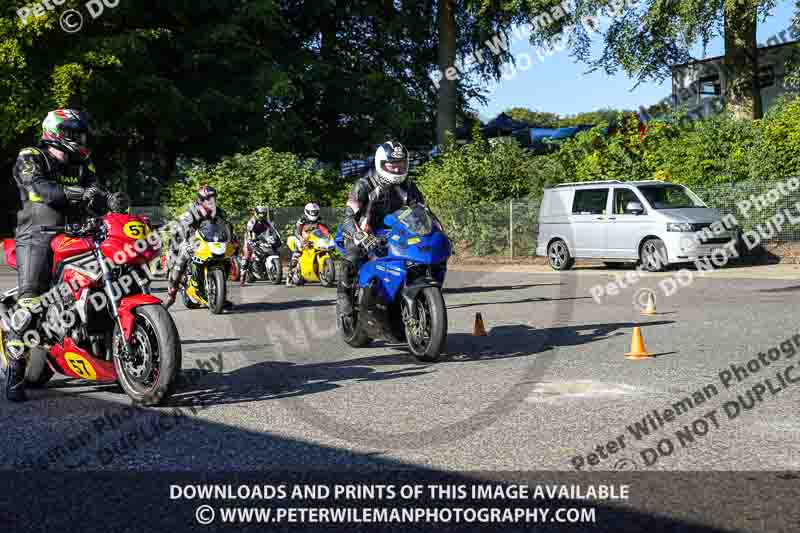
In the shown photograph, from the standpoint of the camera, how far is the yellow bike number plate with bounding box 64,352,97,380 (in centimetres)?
755

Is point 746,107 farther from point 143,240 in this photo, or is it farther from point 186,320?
point 143,240

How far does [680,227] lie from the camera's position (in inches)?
862

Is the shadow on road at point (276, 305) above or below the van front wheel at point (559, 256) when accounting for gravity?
below

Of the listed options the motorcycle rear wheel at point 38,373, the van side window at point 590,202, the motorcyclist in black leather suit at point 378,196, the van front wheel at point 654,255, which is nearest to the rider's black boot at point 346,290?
the motorcyclist in black leather suit at point 378,196

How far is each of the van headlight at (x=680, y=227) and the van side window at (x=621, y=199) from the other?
1.59m

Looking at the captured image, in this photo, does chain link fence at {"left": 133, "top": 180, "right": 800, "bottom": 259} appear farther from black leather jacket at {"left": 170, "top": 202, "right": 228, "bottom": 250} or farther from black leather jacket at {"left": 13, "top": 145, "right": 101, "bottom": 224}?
black leather jacket at {"left": 13, "top": 145, "right": 101, "bottom": 224}

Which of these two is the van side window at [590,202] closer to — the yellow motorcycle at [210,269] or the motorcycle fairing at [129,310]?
the yellow motorcycle at [210,269]

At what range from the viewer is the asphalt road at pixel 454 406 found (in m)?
5.73

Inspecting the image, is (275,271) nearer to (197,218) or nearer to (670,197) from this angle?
(197,218)

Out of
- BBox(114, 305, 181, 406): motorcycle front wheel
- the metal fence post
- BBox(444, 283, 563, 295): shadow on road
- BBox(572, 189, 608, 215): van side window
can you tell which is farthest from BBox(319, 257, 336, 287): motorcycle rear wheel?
BBox(114, 305, 181, 406): motorcycle front wheel

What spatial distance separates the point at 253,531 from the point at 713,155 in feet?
74.9

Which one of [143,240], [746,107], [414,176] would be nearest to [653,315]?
[143,240]

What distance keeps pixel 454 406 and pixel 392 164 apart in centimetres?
354

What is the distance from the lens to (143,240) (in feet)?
Answer: 23.9
